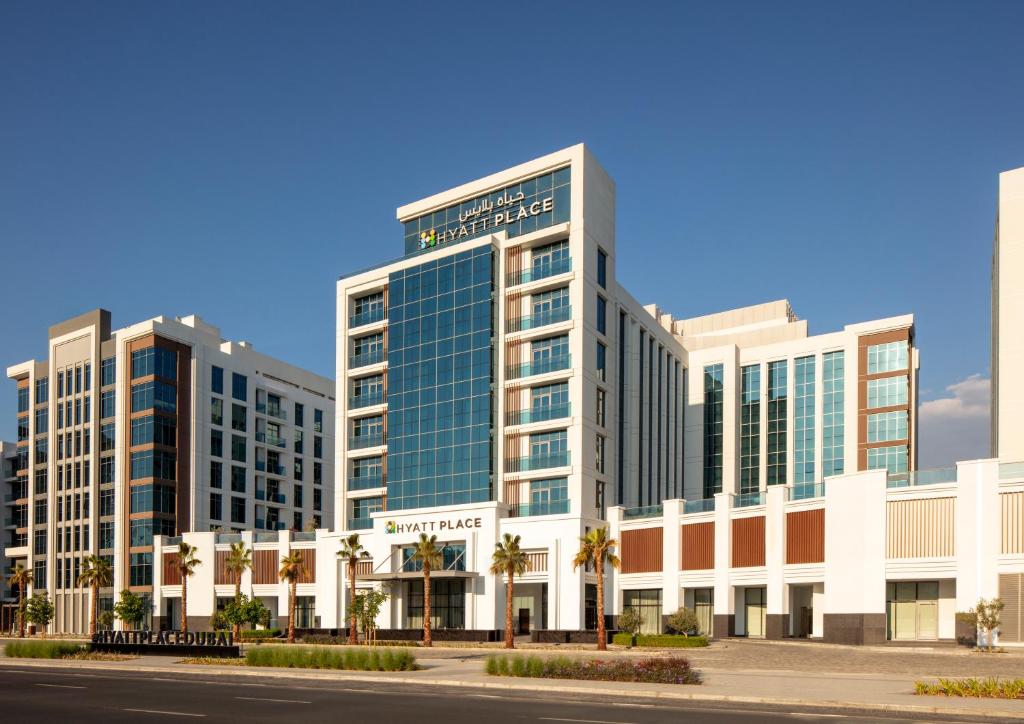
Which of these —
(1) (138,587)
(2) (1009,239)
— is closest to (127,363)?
(1) (138,587)

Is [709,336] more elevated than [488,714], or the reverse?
[709,336]

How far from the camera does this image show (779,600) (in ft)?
220

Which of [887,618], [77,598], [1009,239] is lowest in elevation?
[77,598]

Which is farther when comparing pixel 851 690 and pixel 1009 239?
pixel 1009 239

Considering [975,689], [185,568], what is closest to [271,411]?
[185,568]

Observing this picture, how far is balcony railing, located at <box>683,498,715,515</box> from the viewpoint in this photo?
73000 millimetres

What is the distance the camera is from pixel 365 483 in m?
90.1

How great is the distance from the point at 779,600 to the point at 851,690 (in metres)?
36.5

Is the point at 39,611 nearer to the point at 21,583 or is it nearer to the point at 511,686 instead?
the point at 21,583

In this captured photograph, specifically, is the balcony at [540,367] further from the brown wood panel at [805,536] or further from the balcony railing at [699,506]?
the brown wood panel at [805,536]

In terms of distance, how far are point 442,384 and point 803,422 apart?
40.4 m

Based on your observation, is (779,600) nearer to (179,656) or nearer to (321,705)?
(179,656)

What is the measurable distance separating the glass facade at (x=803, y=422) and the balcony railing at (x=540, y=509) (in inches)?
1354

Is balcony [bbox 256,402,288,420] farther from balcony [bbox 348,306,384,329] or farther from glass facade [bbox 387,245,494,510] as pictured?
glass facade [bbox 387,245,494,510]
